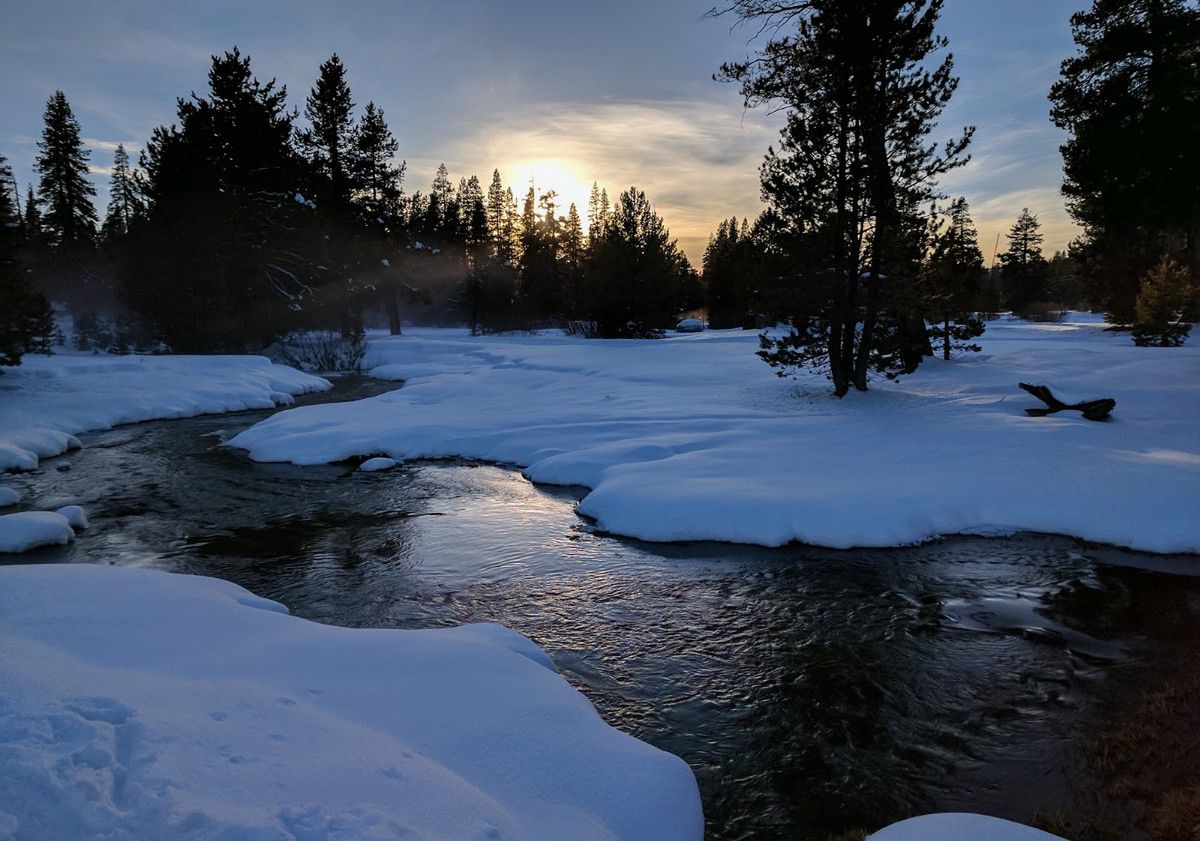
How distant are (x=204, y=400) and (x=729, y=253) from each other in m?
42.4

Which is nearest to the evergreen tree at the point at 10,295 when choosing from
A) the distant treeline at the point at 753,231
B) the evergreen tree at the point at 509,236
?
the distant treeline at the point at 753,231

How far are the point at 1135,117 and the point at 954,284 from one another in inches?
345

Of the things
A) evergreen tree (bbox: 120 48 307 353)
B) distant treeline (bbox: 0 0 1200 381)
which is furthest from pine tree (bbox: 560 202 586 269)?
evergreen tree (bbox: 120 48 307 353)

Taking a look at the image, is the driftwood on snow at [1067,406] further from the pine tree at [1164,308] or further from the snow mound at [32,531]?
the pine tree at [1164,308]

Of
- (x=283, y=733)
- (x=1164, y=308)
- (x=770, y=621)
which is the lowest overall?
(x=770, y=621)

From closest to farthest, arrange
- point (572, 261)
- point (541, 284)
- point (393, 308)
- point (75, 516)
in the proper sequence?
point (75, 516), point (393, 308), point (541, 284), point (572, 261)

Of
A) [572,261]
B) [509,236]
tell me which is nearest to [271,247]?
[572,261]

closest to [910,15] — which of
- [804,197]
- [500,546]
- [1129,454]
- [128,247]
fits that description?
[804,197]

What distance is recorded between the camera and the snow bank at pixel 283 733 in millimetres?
2215

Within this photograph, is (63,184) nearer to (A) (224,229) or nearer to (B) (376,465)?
(A) (224,229)

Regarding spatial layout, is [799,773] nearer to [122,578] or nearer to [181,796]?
[181,796]

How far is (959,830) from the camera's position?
2750 millimetres

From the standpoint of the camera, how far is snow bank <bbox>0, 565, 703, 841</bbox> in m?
2.21

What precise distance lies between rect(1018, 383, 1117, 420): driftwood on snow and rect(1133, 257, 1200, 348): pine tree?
1537 centimetres
